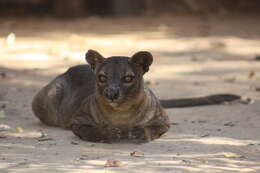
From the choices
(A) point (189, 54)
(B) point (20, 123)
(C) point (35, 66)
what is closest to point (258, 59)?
(A) point (189, 54)

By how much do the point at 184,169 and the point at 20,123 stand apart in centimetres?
290

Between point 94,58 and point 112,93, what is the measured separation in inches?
25.5

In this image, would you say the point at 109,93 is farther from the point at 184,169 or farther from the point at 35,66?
the point at 35,66

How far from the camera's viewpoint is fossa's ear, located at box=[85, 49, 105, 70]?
282 inches

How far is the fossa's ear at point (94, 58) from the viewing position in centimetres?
715

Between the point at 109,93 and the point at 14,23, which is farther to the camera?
the point at 14,23

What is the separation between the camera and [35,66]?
459 inches

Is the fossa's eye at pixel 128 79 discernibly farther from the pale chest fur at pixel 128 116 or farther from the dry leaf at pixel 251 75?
the dry leaf at pixel 251 75

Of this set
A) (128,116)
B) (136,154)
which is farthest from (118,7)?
(136,154)

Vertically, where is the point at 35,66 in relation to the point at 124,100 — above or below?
above

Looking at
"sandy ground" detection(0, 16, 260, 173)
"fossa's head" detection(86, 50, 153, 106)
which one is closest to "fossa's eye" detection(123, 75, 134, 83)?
"fossa's head" detection(86, 50, 153, 106)

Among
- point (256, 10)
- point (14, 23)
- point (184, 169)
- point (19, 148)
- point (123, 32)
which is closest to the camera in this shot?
point (184, 169)

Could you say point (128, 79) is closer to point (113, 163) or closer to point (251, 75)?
point (113, 163)

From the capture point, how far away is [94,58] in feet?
23.6
